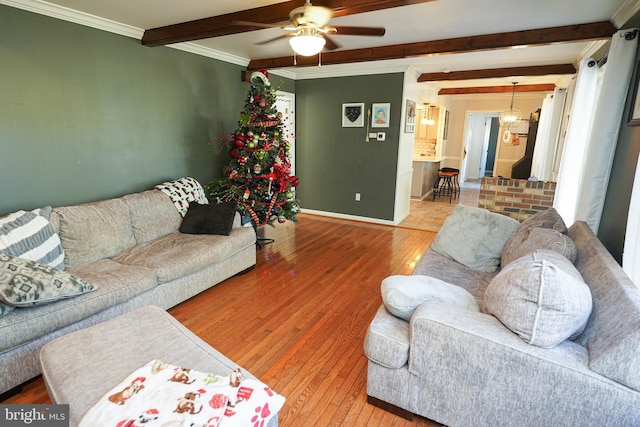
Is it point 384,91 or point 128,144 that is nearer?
point 128,144

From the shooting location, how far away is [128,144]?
3.36 metres

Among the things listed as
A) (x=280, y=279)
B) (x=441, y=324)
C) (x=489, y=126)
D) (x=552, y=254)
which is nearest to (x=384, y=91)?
(x=280, y=279)

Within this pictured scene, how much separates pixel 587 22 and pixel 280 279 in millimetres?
3605

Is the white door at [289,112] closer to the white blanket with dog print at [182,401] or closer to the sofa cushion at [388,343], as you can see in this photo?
the sofa cushion at [388,343]

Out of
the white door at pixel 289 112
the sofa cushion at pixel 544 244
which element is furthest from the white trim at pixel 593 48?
the white door at pixel 289 112

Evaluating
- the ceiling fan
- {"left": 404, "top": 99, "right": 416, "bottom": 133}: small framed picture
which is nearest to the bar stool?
{"left": 404, "top": 99, "right": 416, "bottom": 133}: small framed picture

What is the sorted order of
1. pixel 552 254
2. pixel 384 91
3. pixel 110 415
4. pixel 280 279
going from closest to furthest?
pixel 110 415 → pixel 552 254 → pixel 280 279 → pixel 384 91

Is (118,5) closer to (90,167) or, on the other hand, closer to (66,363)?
(90,167)

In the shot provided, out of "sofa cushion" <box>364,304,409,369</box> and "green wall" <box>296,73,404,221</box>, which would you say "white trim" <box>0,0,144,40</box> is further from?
"sofa cushion" <box>364,304,409,369</box>

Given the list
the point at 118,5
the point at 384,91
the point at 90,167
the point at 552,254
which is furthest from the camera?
the point at 384,91

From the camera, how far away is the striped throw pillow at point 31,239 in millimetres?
2109

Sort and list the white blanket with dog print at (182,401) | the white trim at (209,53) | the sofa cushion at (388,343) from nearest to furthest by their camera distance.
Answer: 1. the white blanket with dog print at (182,401)
2. the sofa cushion at (388,343)
3. the white trim at (209,53)

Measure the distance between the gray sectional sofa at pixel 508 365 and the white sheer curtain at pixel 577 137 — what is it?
2.13 m

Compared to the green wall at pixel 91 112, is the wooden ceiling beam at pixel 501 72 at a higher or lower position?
higher
